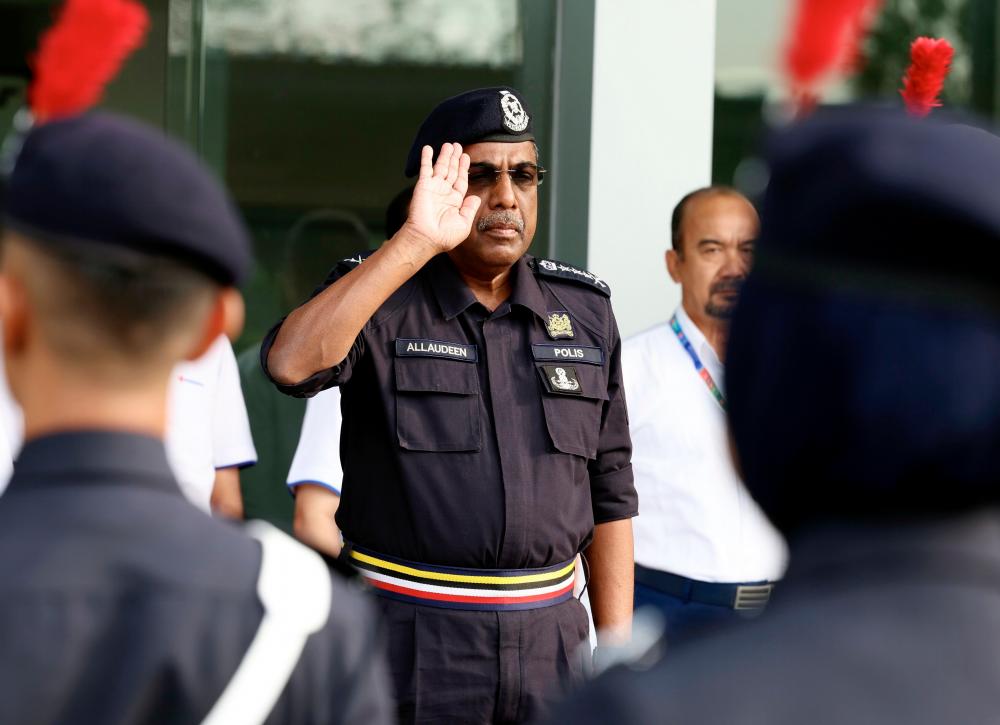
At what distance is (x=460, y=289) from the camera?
3.46m

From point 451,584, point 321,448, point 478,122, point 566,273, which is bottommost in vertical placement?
point 451,584

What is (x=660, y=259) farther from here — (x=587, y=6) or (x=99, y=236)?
(x=99, y=236)

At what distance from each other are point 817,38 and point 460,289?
224 cm

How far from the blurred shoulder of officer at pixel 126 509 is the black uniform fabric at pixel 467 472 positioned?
162 centimetres

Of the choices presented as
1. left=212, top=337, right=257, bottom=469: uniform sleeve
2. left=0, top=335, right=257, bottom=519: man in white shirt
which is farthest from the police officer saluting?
→ left=212, top=337, right=257, bottom=469: uniform sleeve

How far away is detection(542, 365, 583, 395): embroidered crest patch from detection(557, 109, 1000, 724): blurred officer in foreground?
7.48 ft

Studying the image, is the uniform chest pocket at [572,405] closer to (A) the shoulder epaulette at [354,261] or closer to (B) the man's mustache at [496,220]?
(B) the man's mustache at [496,220]

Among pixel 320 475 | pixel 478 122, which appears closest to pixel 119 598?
pixel 478 122

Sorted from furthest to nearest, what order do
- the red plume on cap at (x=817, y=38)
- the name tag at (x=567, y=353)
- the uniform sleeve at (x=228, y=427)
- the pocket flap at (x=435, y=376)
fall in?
the uniform sleeve at (x=228, y=427) → the name tag at (x=567, y=353) → the pocket flap at (x=435, y=376) → the red plume on cap at (x=817, y=38)

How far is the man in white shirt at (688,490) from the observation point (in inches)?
163

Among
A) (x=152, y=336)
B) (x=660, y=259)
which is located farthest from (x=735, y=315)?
(x=660, y=259)

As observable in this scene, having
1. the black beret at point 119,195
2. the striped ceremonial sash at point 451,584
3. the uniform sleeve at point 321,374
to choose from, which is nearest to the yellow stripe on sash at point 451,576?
the striped ceremonial sash at point 451,584

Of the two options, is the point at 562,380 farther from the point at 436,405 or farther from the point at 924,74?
the point at 924,74

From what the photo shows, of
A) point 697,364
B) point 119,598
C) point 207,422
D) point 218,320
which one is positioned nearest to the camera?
point 119,598
